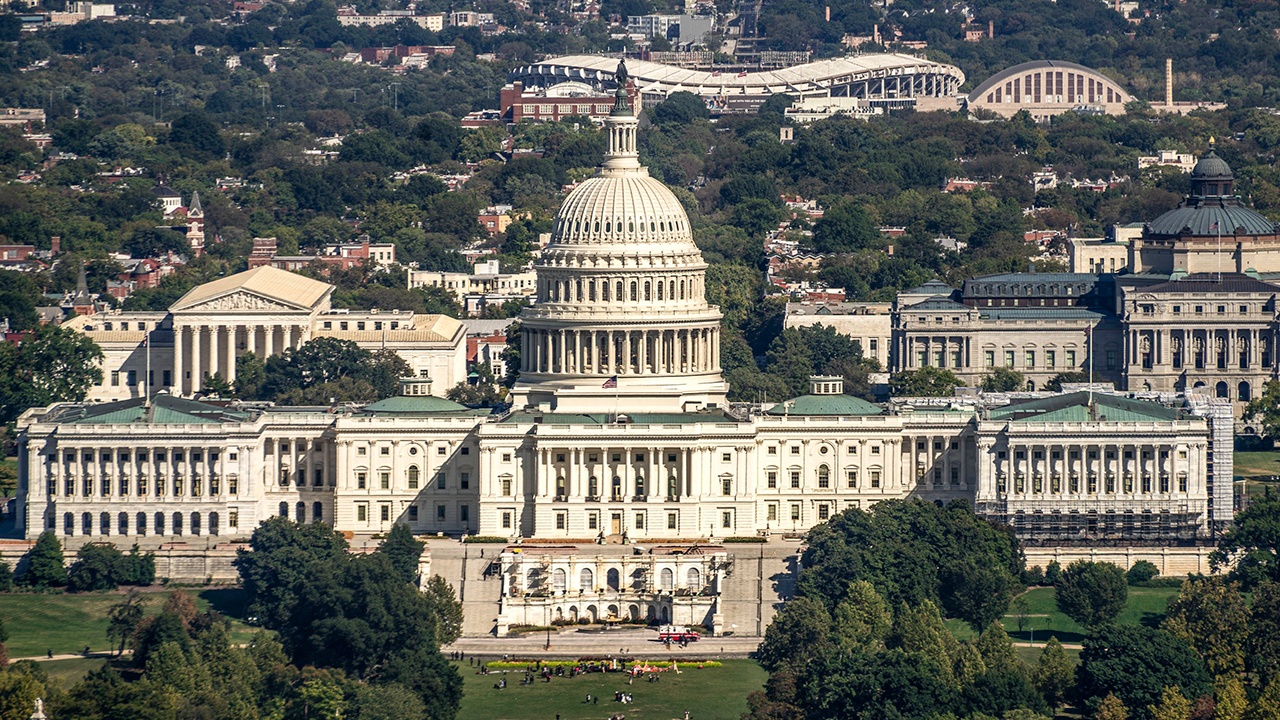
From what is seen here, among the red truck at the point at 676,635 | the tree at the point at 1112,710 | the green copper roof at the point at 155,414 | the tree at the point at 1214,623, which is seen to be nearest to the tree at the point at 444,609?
the red truck at the point at 676,635

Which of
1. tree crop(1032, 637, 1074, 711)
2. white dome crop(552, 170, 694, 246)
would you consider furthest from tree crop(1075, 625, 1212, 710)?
white dome crop(552, 170, 694, 246)

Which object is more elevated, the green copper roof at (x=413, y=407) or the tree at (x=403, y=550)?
the green copper roof at (x=413, y=407)

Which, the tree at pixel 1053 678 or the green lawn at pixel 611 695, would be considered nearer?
the tree at pixel 1053 678

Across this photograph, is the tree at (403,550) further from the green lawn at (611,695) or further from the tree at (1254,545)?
the tree at (1254,545)

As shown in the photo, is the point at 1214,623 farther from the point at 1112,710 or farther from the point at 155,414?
the point at 155,414

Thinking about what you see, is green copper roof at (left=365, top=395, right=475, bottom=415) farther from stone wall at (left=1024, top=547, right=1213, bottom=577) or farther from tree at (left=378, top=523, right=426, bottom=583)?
stone wall at (left=1024, top=547, right=1213, bottom=577)
